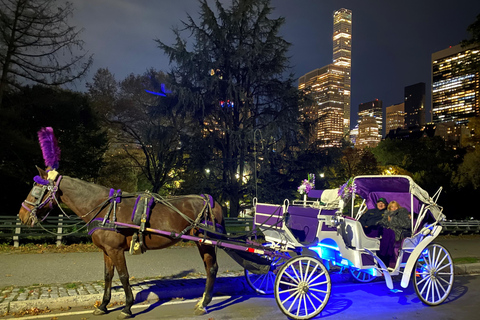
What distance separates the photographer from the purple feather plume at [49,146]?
5.29 meters

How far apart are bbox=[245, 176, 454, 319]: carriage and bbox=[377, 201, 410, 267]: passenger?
9cm

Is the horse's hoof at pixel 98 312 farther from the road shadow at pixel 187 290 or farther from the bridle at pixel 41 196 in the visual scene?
the bridle at pixel 41 196

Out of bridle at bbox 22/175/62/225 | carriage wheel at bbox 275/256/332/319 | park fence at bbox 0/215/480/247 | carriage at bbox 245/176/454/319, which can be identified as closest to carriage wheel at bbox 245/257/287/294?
carriage at bbox 245/176/454/319

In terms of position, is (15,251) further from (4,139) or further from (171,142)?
(171,142)

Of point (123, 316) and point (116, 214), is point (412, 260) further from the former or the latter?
point (116, 214)

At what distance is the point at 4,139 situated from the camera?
45.0ft

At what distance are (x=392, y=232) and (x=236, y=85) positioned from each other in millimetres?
12767

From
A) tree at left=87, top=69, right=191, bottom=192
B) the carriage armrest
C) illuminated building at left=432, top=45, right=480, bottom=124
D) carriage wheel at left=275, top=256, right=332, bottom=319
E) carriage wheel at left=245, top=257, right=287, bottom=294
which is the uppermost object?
illuminated building at left=432, top=45, right=480, bottom=124

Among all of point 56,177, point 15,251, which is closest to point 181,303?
point 56,177

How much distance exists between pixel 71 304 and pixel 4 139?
10368 mm

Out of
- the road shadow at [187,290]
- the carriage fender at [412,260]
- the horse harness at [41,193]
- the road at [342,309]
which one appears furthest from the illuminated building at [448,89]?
the horse harness at [41,193]

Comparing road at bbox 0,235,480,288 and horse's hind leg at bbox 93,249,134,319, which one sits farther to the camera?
road at bbox 0,235,480,288

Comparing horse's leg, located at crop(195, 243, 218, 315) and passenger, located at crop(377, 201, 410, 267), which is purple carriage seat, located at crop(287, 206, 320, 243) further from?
horse's leg, located at crop(195, 243, 218, 315)

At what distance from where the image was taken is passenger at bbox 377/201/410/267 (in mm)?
6715
